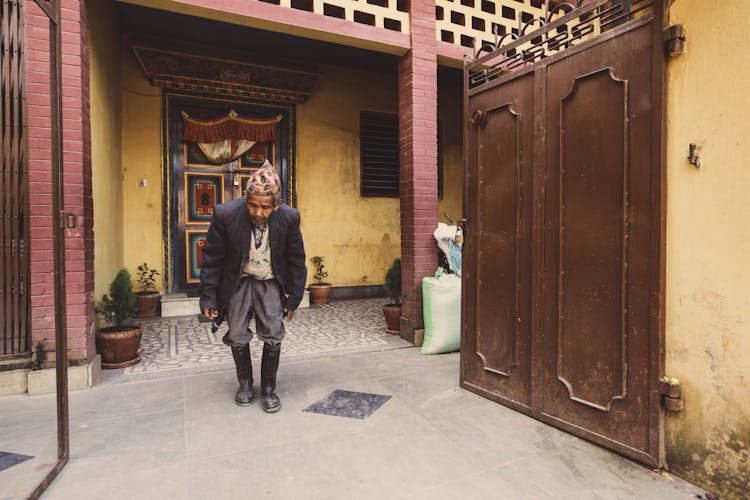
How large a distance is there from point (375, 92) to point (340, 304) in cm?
425

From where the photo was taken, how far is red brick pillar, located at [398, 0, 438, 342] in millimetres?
4988

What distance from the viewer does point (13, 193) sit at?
349cm

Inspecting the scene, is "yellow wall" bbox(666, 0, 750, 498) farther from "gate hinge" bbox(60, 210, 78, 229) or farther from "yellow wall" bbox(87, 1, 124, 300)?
"yellow wall" bbox(87, 1, 124, 300)

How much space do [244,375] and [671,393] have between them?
2824mm

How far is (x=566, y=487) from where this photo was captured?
225cm

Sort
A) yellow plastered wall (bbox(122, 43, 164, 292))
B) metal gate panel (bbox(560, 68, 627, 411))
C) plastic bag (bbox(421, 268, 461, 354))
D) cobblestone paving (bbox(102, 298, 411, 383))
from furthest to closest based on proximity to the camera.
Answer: yellow plastered wall (bbox(122, 43, 164, 292)) < plastic bag (bbox(421, 268, 461, 354)) < cobblestone paving (bbox(102, 298, 411, 383)) < metal gate panel (bbox(560, 68, 627, 411))

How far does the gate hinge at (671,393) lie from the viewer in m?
2.33

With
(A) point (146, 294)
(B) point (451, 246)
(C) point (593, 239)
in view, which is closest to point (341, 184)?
(A) point (146, 294)

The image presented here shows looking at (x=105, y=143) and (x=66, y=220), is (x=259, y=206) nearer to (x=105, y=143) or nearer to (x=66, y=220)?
(x=66, y=220)

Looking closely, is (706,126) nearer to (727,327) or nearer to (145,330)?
(727,327)

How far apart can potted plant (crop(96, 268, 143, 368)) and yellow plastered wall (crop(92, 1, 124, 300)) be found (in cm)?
82

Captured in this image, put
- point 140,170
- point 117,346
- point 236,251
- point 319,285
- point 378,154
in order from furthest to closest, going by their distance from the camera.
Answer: point 378,154 → point 319,285 → point 140,170 → point 117,346 → point 236,251

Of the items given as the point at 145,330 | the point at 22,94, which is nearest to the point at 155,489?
the point at 22,94

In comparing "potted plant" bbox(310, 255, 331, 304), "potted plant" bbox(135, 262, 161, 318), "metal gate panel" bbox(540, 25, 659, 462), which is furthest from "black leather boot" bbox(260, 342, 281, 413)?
"potted plant" bbox(310, 255, 331, 304)
